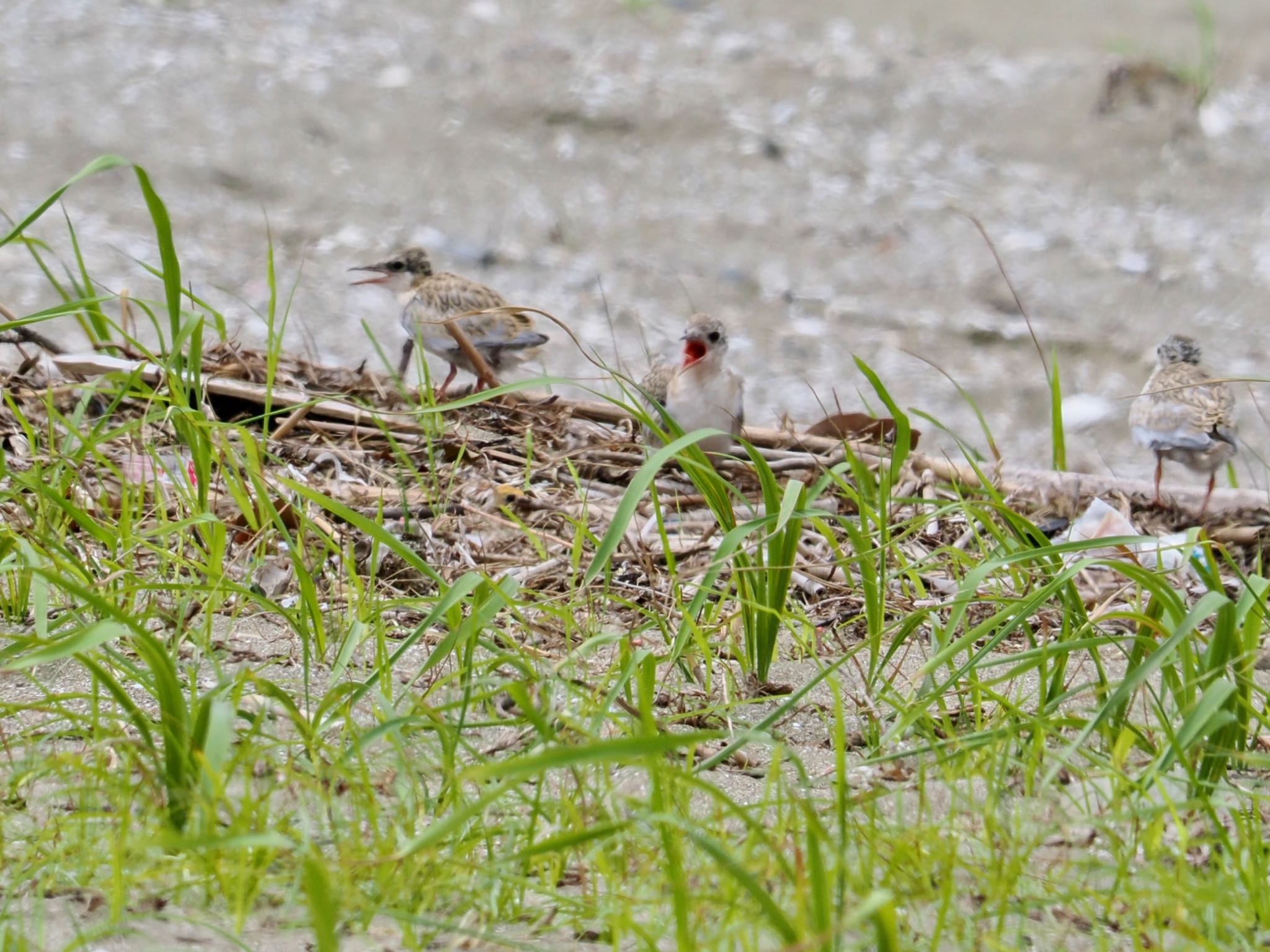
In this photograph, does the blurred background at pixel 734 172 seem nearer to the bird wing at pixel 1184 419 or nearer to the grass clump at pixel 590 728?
the bird wing at pixel 1184 419

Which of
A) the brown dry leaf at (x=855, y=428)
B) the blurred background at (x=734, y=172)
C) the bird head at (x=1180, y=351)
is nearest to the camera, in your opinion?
the brown dry leaf at (x=855, y=428)

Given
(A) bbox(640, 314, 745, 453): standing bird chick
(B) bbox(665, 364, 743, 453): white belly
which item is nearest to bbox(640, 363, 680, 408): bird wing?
(A) bbox(640, 314, 745, 453): standing bird chick

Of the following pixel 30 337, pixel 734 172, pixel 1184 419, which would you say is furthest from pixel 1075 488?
pixel 734 172

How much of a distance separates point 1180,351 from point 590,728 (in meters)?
4.05

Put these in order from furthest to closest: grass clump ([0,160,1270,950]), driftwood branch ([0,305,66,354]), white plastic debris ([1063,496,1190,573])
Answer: driftwood branch ([0,305,66,354]) → white plastic debris ([1063,496,1190,573]) → grass clump ([0,160,1270,950])

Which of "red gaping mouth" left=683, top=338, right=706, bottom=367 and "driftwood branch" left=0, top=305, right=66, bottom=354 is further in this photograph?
"red gaping mouth" left=683, top=338, right=706, bottom=367

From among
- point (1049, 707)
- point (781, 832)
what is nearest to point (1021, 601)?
point (1049, 707)

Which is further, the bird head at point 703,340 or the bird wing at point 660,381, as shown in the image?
the bird wing at point 660,381

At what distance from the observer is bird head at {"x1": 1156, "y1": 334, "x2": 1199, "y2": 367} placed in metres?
5.62

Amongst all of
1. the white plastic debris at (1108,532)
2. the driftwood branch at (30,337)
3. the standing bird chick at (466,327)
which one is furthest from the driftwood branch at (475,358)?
the white plastic debris at (1108,532)

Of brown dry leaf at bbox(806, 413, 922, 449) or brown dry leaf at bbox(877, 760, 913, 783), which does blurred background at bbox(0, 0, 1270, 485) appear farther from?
brown dry leaf at bbox(877, 760, 913, 783)

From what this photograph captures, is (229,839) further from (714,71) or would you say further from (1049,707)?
(714,71)

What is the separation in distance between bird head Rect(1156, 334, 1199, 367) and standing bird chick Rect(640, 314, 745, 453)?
179 centimetres

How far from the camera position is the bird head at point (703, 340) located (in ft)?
16.4
